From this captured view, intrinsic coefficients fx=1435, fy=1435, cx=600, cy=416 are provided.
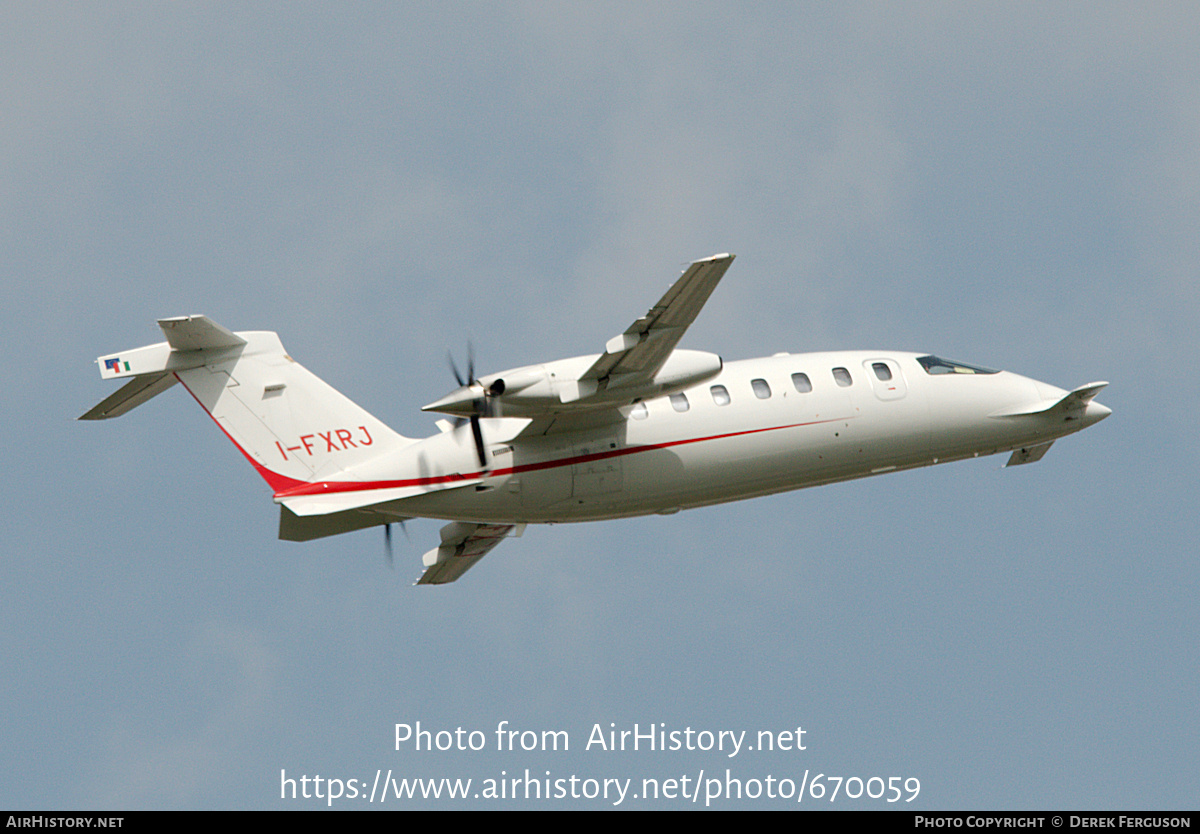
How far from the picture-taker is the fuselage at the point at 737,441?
35.2 meters

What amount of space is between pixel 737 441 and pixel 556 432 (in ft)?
15.4

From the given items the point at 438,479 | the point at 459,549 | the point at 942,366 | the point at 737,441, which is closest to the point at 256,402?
the point at 438,479

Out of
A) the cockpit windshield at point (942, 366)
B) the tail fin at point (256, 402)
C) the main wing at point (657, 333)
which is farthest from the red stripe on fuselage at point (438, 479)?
the cockpit windshield at point (942, 366)

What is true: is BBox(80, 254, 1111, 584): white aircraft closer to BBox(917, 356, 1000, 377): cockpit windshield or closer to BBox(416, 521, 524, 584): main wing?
BBox(917, 356, 1000, 377): cockpit windshield

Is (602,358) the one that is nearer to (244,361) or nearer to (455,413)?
(455,413)

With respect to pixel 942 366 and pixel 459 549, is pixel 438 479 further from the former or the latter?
pixel 942 366

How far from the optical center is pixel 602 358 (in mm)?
32188

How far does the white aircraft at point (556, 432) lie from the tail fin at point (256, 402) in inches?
1.4

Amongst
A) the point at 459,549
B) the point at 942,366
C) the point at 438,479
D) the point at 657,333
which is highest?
the point at 942,366

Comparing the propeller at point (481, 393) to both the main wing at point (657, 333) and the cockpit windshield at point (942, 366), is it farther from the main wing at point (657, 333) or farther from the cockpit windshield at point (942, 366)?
the cockpit windshield at point (942, 366)

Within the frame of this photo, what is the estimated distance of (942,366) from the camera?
40562 millimetres

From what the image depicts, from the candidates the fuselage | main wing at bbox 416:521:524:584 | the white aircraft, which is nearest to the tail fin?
the white aircraft

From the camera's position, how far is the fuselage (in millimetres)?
35219

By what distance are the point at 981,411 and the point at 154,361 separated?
2225cm
